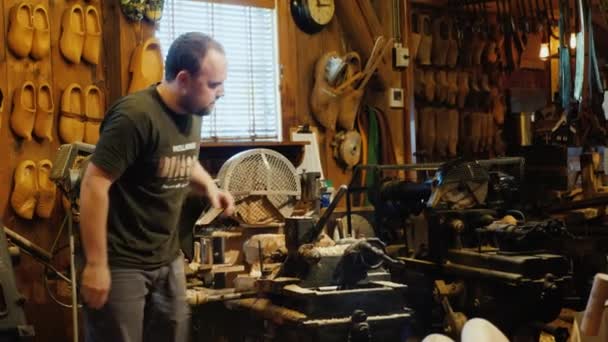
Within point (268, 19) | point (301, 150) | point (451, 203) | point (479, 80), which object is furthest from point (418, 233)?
point (479, 80)

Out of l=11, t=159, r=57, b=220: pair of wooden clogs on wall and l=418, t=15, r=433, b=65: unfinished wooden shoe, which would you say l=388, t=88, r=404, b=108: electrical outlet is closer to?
l=418, t=15, r=433, b=65: unfinished wooden shoe

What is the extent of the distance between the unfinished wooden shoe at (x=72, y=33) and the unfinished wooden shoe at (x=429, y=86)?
10.7ft

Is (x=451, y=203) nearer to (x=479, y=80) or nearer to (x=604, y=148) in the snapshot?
(x=604, y=148)

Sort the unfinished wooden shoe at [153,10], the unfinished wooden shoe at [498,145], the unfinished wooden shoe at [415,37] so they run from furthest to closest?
the unfinished wooden shoe at [498,145] → the unfinished wooden shoe at [415,37] → the unfinished wooden shoe at [153,10]

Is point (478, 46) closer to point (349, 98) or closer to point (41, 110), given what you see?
point (349, 98)

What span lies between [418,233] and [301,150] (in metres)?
1.26

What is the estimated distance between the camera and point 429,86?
7.03 m

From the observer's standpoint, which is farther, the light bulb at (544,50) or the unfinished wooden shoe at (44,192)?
the light bulb at (544,50)

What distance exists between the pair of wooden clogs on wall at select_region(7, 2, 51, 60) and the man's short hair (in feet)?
7.07

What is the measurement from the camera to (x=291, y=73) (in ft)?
19.4

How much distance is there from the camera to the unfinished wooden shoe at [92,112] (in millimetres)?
4816

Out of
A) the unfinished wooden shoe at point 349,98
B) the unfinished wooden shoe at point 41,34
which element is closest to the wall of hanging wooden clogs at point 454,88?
the unfinished wooden shoe at point 349,98

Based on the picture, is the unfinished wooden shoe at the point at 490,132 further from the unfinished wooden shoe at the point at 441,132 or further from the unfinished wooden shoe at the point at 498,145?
the unfinished wooden shoe at the point at 441,132

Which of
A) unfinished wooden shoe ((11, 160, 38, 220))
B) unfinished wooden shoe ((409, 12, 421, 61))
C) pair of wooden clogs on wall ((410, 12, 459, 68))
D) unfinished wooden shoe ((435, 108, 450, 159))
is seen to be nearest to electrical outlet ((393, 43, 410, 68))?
unfinished wooden shoe ((409, 12, 421, 61))
